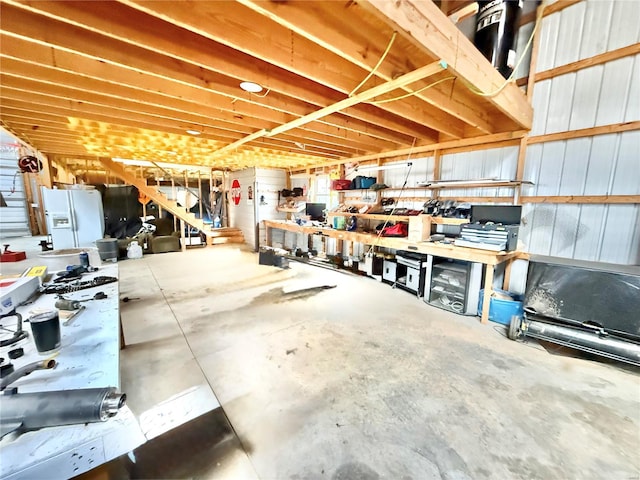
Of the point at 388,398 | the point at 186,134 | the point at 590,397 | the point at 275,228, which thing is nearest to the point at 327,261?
the point at 275,228

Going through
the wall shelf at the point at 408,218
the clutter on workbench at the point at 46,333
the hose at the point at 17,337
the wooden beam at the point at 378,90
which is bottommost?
the hose at the point at 17,337

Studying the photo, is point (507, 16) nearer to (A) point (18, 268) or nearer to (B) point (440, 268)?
(B) point (440, 268)

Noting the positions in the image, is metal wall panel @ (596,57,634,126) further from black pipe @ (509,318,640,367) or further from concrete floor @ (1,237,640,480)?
concrete floor @ (1,237,640,480)

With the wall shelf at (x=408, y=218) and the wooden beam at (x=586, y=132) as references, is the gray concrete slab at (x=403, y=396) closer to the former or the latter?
the wall shelf at (x=408, y=218)

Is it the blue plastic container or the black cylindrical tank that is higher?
the black cylindrical tank

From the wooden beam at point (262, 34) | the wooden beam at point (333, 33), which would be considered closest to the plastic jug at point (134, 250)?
the wooden beam at point (262, 34)

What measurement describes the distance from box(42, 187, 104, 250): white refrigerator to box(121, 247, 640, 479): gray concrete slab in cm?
333

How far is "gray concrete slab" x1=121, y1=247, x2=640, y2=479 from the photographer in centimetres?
142

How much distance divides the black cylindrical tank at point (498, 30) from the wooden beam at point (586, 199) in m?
1.51

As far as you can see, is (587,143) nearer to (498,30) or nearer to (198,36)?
(498,30)

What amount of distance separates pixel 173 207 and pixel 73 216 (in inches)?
93.9

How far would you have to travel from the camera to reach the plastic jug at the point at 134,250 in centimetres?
612

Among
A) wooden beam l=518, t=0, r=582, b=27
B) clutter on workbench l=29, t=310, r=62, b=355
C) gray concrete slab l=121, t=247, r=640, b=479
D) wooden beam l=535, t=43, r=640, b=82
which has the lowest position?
gray concrete slab l=121, t=247, r=640, b=479

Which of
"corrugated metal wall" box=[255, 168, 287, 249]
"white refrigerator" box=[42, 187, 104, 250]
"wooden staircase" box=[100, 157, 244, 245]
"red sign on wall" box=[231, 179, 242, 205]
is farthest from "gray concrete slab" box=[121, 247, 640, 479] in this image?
"red sign on wall" box=[231, 179, 242, 205]
